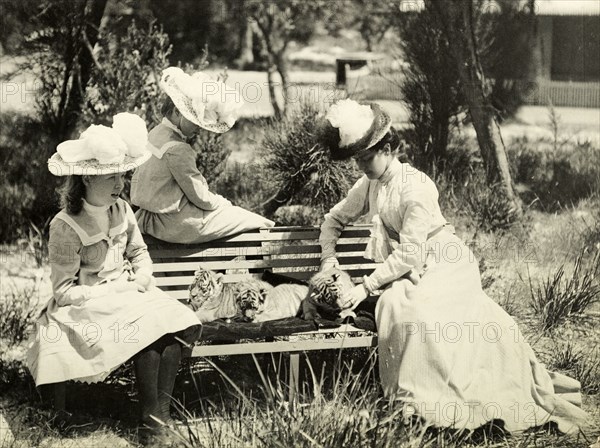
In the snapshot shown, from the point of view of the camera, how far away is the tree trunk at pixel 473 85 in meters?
9.29

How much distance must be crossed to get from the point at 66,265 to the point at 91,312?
279 millimetres

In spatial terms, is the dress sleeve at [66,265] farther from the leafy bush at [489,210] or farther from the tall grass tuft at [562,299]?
the leafy bush at [489,210]

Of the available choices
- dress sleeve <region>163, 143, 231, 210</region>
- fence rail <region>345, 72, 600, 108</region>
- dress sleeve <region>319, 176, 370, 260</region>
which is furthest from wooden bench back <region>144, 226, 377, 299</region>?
fence rail <region>345, 72, 600, 108</region>

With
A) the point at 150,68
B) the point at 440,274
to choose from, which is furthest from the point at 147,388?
the point at 150,68

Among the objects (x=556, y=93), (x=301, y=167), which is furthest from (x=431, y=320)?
(x=556, y=93)

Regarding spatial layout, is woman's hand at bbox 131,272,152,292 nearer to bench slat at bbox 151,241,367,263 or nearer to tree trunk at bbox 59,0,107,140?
bench slat at bbox 151,241,367,263

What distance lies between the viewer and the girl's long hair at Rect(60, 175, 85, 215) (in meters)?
4.80

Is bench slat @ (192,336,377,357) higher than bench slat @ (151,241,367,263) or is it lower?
lower

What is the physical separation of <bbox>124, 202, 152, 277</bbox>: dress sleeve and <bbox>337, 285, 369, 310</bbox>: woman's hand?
3.61ft

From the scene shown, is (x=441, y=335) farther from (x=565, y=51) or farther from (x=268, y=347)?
(x=565, y=51)

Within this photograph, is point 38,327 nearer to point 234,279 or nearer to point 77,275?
point 77,275

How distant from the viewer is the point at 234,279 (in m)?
5.90

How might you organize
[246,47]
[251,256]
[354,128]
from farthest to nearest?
[246,47] < [251,256] < [354,128]

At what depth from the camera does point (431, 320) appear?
4922 millimetres
